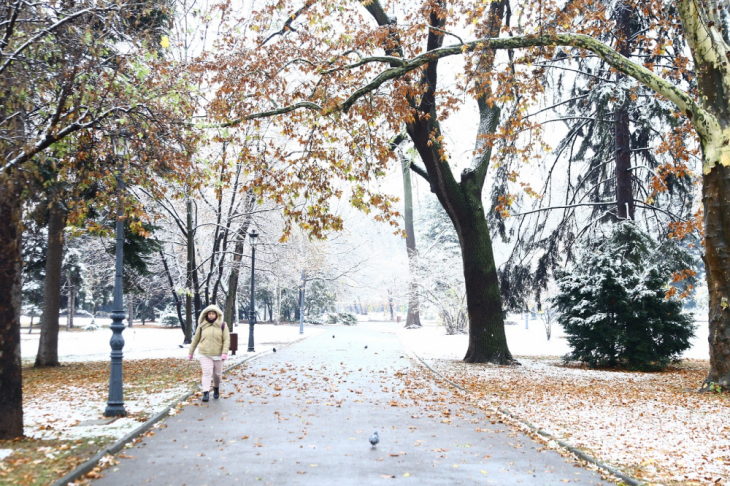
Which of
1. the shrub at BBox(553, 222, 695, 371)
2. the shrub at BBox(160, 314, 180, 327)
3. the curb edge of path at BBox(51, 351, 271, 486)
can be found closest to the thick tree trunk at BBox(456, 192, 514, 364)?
the shrub at BBox(553, 222, 695, 371)

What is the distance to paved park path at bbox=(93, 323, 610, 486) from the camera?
244 inches

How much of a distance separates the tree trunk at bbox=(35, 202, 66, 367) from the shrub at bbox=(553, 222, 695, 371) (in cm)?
1592

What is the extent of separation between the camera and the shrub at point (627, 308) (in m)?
18.9

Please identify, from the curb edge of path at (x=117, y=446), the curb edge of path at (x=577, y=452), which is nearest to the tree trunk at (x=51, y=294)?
the curb edge of path at (x=117, y=446)

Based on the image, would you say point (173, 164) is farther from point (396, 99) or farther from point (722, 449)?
point (722, 449)

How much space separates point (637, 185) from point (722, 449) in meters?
16.9

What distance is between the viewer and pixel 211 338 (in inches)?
464

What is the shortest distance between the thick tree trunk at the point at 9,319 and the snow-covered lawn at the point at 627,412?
7.11 metres

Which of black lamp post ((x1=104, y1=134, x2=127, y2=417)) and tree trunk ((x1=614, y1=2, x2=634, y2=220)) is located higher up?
tree trunk ((x1=614, y1=2, x2=634, y2=220))

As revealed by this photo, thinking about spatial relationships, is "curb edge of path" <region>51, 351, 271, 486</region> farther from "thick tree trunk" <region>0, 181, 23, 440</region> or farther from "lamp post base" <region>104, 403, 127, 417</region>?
"thick tree trunk" <region>0, 181, 23, 440</region>

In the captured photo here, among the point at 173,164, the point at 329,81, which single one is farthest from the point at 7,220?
the point at 329,81

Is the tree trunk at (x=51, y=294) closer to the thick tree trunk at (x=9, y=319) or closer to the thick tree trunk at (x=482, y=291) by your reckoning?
the thick tree trunk at (x=9, y=319)

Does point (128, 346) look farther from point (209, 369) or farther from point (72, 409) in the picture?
point (72, 409)

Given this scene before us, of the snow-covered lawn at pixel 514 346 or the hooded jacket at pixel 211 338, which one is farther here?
the snow-covered lawn at pixel 514 346
